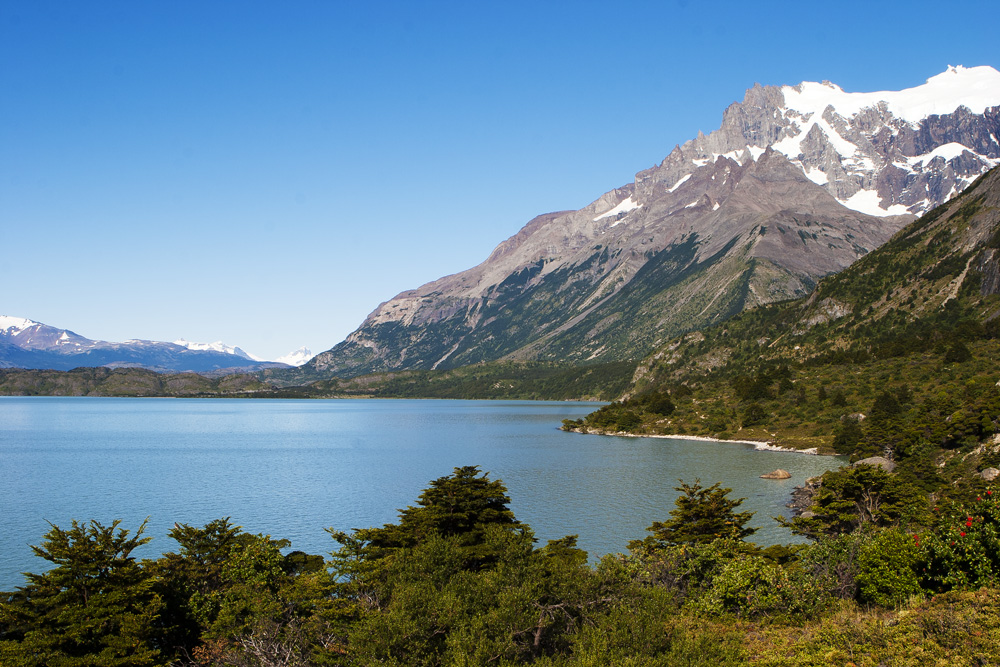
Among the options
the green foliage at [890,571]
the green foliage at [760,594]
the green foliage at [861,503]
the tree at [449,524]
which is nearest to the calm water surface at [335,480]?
the green foliage at [861,503]

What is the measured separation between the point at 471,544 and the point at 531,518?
3022 centimetres

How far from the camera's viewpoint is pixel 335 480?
328 ft

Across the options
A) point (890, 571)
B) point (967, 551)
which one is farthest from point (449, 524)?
point (967, 551)

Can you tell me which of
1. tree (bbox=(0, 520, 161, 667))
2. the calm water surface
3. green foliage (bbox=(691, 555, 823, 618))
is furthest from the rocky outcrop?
tree (bbox=(0, 520, 161, 667))

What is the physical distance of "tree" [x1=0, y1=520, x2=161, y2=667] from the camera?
86.2 feet

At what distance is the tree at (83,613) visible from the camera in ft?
86.2

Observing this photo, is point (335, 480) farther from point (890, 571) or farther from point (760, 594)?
point (890, 571)

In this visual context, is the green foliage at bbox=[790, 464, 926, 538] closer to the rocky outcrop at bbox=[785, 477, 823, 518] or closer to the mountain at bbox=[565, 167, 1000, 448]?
the rocky outcrop at bbox=[785, 477, 823, 518]

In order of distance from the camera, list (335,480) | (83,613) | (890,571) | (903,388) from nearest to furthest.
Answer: (83,613), (890,571), (335,480), (903,388)

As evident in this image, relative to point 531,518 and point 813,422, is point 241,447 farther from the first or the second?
point 813,422

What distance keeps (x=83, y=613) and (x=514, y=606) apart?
17.8 metres

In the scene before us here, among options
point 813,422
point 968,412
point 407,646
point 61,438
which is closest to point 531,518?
point 407,646

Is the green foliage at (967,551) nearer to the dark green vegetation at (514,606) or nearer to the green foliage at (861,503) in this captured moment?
the dark green vegetation at (514,606)

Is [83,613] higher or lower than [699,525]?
higher
